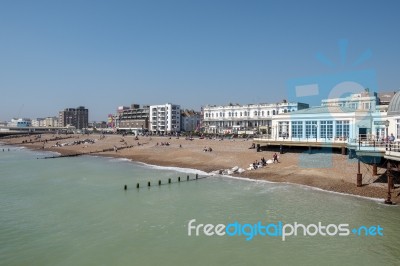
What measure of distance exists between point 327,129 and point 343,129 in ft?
7.13

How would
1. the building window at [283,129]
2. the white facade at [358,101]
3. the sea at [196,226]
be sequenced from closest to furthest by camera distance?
the sea at [196,226] < the building window at [283,129] < the white facade at [358,101]

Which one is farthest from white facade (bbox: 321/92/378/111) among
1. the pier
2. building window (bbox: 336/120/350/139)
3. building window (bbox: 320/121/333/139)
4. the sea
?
the sea

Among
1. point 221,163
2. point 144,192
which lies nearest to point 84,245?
point 144,192

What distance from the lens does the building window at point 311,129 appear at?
49.1 meters

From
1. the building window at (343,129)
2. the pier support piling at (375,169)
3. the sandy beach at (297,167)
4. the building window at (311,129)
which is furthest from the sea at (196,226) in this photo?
the building window at (311,129)

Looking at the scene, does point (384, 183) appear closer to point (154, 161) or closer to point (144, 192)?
point (144, 192)

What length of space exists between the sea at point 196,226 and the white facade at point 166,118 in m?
114

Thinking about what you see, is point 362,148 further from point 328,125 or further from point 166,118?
point 166,118

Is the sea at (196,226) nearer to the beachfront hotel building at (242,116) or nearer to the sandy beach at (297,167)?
the sandy beach at (297,167)

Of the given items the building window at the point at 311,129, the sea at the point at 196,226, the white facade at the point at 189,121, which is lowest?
the sea at the point at 196,226

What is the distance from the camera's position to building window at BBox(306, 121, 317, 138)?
49075mm

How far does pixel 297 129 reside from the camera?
51.2 m

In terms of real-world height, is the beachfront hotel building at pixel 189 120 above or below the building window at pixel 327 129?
above

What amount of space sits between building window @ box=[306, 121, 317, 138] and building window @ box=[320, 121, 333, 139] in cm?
101
